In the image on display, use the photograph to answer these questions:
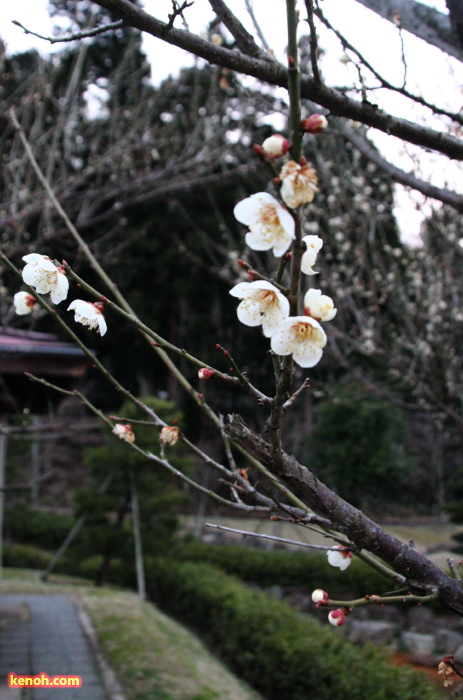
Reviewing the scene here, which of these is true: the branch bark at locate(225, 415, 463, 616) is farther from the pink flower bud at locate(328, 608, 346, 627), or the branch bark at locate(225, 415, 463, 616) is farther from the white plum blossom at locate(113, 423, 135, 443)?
the white plum blossom at locate(113, 423, 135, 443)

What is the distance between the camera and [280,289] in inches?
31.3

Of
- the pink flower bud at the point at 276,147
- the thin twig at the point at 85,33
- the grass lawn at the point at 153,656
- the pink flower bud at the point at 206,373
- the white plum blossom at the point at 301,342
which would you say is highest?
the thin twig at the point at 85,33

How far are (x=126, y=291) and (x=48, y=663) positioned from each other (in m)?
10.4

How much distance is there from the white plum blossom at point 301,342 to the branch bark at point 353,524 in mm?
204

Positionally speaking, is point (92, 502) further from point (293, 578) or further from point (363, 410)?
point (363, 410)

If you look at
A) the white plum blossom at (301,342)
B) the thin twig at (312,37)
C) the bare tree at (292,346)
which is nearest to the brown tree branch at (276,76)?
the bare tree at (292,346)

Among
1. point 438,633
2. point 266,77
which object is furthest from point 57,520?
point 266,77

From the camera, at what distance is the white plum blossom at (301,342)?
0.80m

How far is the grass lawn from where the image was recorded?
4.05 m

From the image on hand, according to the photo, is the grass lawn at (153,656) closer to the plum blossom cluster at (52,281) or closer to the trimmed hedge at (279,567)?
the trimmed hedge at (279,567)

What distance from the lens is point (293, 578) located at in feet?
28.0

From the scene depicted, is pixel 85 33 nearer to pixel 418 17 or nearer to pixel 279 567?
pixel 418 17

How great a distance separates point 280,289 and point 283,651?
14.6 feet

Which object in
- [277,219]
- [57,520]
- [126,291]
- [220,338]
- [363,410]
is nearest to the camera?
[277,219]
